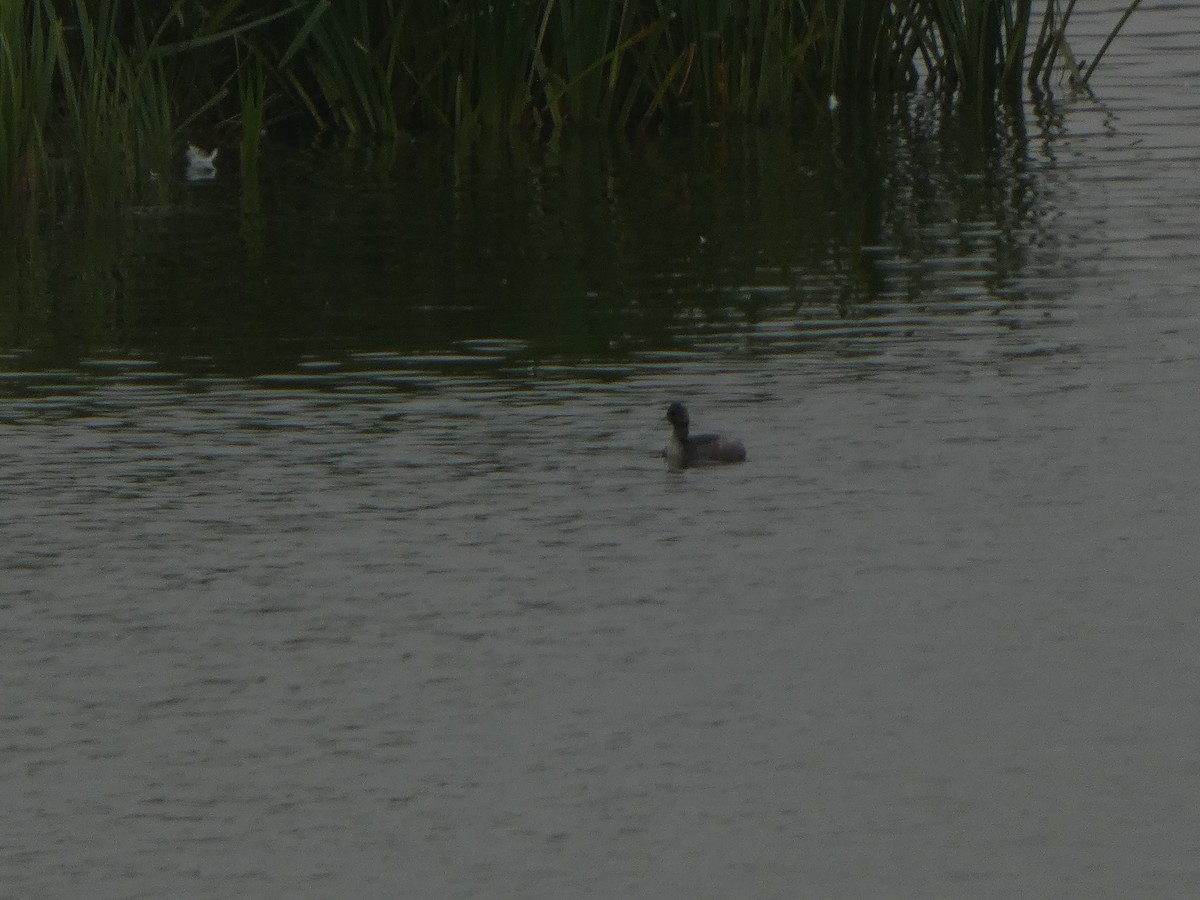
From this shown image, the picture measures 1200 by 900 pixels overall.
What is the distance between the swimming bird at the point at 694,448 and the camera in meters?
9.44

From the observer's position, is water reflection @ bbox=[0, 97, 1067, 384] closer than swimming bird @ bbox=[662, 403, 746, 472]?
No

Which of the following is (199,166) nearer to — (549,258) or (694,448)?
(549,258)

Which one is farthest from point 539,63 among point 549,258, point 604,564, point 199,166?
point 604,564

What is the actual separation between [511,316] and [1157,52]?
1393 cm

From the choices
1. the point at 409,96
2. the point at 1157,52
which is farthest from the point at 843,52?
the point at 1157,52

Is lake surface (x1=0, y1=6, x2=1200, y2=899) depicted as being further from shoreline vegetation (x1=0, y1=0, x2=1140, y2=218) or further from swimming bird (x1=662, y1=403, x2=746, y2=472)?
shoreline vegetation (x1=0, y1=0, x2=1140, y2=218)

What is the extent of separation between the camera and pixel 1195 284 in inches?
526

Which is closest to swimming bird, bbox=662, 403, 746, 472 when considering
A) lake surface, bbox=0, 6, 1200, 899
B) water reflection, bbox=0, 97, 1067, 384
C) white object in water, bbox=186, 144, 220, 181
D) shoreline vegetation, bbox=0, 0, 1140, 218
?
lake surface, bbox=0, 6, 1200, 899

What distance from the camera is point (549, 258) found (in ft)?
Result: 48.8

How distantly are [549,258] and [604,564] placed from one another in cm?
660

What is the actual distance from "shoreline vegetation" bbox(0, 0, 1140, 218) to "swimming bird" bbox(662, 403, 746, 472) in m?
7.44

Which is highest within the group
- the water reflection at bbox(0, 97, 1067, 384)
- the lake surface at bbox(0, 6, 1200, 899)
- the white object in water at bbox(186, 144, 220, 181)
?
the white object in water at bbox(186, 144, 220, 181)

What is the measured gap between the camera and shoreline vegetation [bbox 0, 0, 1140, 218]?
1842 cm

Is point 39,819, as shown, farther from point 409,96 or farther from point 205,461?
point 409,96
